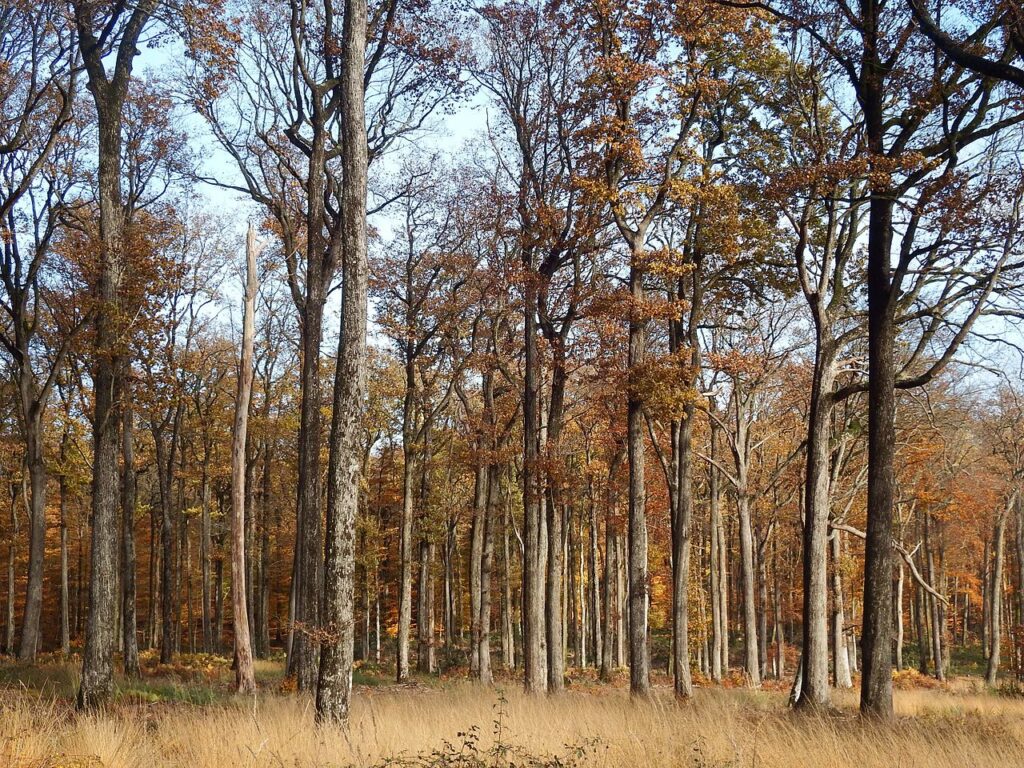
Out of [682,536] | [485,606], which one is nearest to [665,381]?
[682,536]

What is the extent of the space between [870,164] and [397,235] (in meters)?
16.6

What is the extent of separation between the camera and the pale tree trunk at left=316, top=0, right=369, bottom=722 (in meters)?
9.16

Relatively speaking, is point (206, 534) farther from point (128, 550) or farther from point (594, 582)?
point (594, 582)

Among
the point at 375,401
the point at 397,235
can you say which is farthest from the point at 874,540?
the point at 375,401

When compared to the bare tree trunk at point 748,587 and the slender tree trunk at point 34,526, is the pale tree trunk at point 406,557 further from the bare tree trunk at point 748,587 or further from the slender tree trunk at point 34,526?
the bare tree trunk at point 748,587

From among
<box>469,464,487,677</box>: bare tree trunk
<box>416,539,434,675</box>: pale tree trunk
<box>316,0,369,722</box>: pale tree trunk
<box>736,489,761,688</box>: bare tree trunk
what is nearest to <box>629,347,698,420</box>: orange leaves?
<box>316,0,369,722</box>: pale tree trunk

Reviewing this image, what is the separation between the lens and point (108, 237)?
12.8 m

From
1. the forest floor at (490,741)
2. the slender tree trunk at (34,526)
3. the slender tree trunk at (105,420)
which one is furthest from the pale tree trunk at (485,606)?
the forest floor at (490,741)

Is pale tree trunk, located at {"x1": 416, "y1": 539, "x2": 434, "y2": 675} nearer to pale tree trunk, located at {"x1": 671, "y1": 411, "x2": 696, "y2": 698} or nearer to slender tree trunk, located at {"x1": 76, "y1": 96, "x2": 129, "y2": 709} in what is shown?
pale tree trunk, located at {"x1": 671, "y1": 411, "x2": 696, "y2": 698}

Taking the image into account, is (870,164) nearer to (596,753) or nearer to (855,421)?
(596,753)

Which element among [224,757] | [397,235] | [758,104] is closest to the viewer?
[224,757]

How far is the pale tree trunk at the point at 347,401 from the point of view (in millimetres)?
9164

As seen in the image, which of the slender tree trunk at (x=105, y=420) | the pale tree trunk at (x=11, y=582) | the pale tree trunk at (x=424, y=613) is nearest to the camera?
the slender tree trunk at (x=105, y=420)

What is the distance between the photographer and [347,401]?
977 cm
